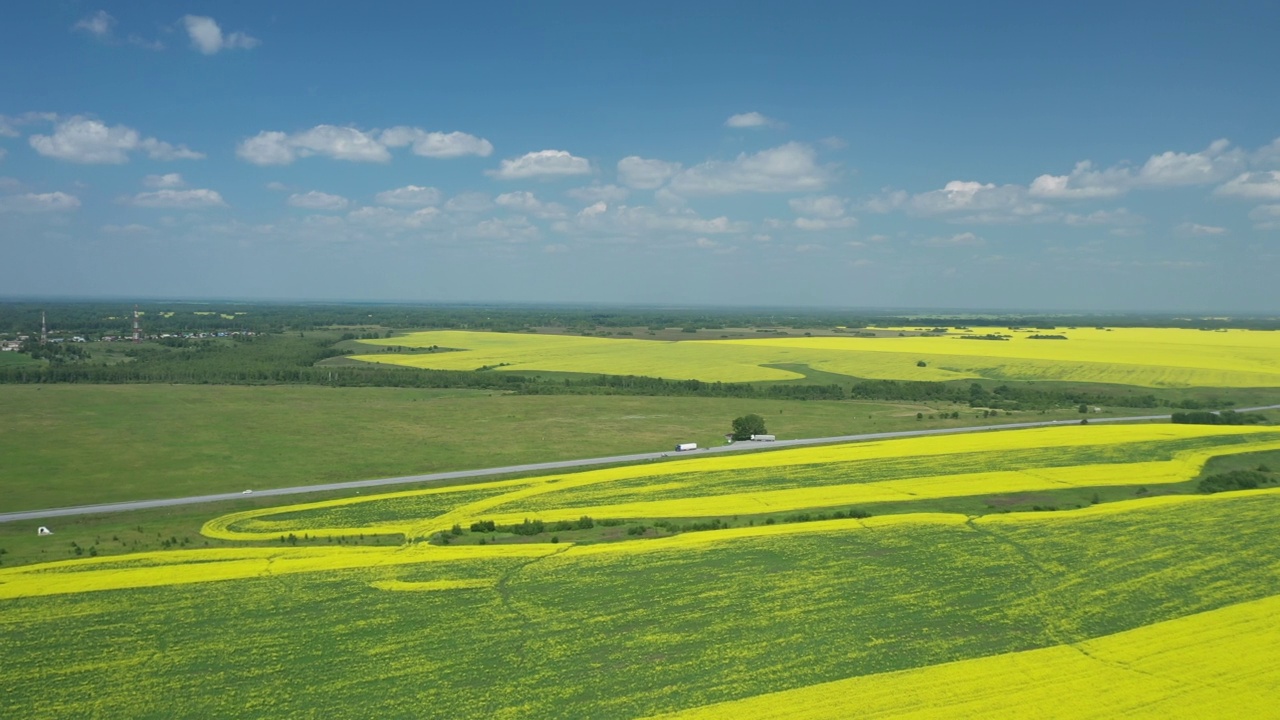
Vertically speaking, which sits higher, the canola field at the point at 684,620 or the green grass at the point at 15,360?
the green grass at the point at 15,360

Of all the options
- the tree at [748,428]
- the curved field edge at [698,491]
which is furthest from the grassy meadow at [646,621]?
the tree at [748,428]

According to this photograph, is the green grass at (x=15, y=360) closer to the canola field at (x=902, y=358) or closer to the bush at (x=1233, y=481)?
the canola field at (x=902, y=358)

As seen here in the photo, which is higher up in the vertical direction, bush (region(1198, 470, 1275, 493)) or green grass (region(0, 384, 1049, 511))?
bush (region(1198, 470, 1275, 493))

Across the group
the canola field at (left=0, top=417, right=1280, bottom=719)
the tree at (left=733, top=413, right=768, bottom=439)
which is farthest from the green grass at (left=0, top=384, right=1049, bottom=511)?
the canola field at (left=0, top=417, right=1280, bottom=719)

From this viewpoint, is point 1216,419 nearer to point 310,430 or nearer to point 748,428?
point 748,428

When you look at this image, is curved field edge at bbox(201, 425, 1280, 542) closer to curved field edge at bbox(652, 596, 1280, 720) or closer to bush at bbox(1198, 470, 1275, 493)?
bush at bbox(1198, 470, 1275, 493)

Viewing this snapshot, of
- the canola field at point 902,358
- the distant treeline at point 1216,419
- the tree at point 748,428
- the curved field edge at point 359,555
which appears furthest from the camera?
the canola field at point 902,358

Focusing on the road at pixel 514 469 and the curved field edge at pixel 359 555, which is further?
the road at pixel 514 469
